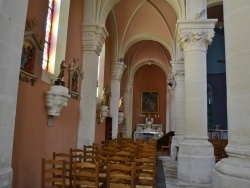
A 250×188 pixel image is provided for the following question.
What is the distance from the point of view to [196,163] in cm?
650

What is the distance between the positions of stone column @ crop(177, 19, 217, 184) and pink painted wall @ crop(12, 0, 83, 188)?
3500mm

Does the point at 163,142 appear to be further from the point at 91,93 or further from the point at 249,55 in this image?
the point at 249,55

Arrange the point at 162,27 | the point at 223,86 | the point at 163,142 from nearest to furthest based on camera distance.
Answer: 1. the point at 162,27
2. the point at 163,142
3. the point at 223,86

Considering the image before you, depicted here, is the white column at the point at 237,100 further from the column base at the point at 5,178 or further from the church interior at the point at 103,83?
the column base at the point at 5,178

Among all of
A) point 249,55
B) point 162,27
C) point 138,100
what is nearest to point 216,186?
point 249,55

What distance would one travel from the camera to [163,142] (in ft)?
50.4

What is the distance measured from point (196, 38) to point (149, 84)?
1588 centimetres

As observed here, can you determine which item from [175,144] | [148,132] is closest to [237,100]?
[175,144]

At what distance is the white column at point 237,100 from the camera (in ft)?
7.27

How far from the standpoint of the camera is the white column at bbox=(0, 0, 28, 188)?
3068 millimetres

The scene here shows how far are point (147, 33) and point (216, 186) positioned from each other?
11860mm

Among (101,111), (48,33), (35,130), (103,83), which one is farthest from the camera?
(103,83)

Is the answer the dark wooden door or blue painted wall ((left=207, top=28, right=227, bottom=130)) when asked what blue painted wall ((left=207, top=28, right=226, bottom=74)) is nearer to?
blue painted wall ((left=207, top=28, right=227, bottom=130))

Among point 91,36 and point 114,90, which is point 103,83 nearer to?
point 114,90
